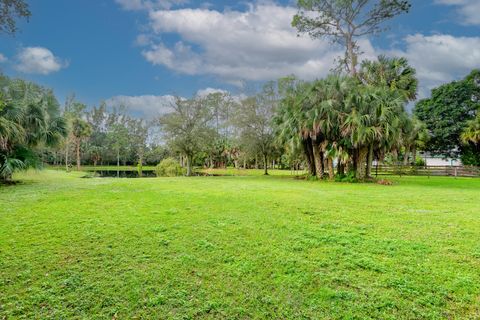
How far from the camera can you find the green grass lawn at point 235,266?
120 inches

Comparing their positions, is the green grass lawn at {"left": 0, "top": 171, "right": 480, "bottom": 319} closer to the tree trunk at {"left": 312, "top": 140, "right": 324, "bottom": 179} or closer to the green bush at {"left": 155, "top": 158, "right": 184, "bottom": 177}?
the tree trunk at {"left": 312, "top": 140, "right": 324, "bottom": 179}

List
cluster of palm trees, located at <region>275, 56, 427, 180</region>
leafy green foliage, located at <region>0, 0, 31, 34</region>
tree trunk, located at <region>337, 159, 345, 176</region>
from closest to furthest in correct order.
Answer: leafy green foliage, located at <region>0, 0, 31, 34</region> < cluster of palm trees, located at <region>275, 56, 427, 180</region> < tree trunk, located at <region>337, 159, 345, 176</region>

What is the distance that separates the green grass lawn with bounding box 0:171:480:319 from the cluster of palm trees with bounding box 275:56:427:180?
9595mm

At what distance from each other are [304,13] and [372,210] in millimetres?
18867

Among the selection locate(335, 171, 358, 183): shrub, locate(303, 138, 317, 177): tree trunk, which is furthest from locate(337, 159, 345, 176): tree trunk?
locate(303, 138, 317, 177): tree trunk

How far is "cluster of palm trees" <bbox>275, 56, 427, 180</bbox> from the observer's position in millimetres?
15438

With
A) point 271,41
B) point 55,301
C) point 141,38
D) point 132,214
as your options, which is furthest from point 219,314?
point 271,41

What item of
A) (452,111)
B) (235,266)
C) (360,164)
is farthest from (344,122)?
(452,111)

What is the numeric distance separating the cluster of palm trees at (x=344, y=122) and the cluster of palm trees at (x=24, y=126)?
43.2 feet

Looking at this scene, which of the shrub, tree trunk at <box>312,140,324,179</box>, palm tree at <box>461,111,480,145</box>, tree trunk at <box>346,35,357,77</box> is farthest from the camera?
palm tree at <box>461,111,480,145</box>

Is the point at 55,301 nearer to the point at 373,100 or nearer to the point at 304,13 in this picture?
the point at 373,100

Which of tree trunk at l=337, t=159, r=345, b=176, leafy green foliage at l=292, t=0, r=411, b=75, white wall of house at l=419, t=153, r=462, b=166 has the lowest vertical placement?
tree trunk at l=337, t=159, r=345, b=176

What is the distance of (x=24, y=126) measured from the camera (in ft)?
43.1

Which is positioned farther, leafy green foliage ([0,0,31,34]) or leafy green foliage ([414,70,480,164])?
leafy green foliage ([414,70,480,164])
